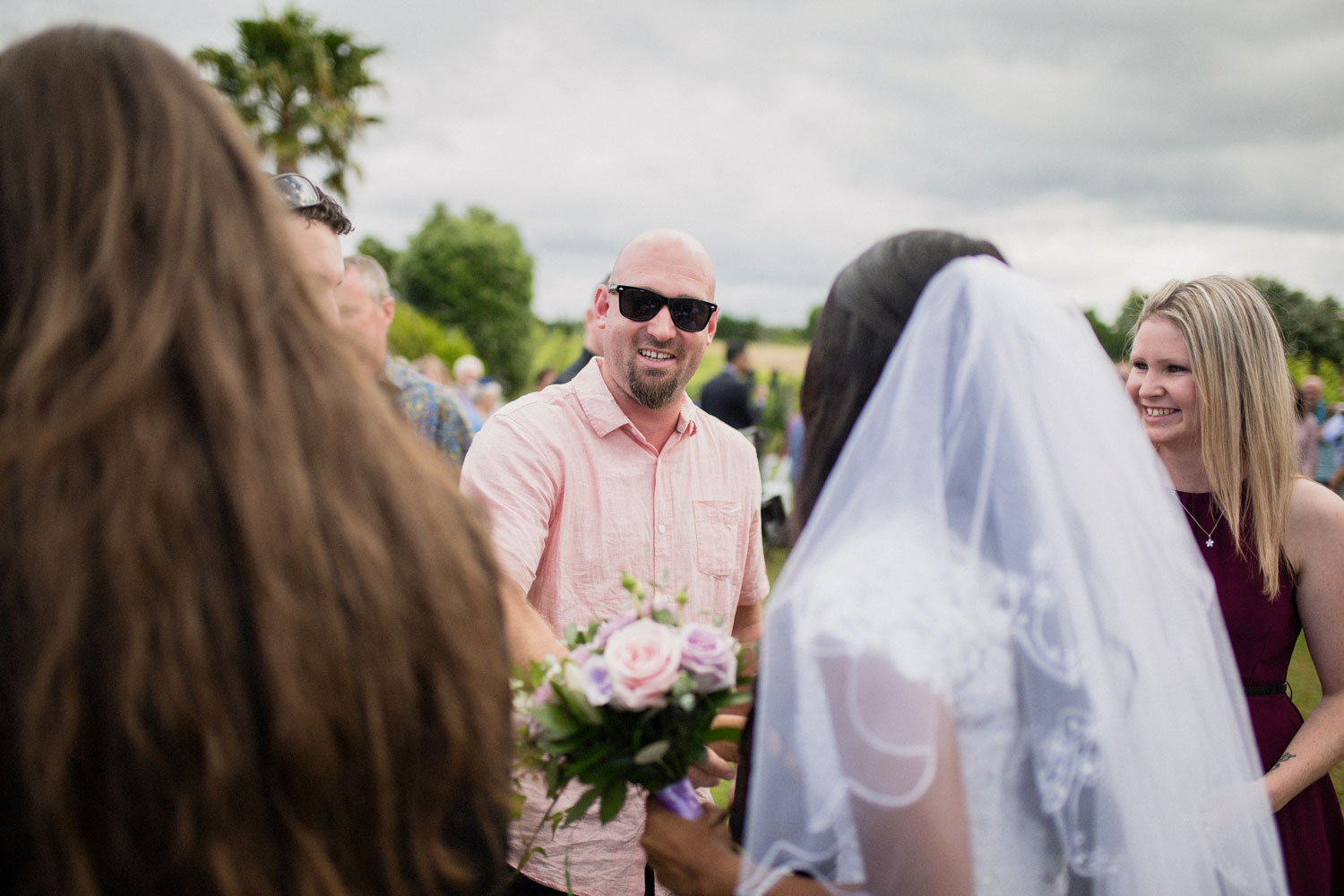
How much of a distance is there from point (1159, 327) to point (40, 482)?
313 centimetres

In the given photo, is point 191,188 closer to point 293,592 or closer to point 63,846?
point 293,592

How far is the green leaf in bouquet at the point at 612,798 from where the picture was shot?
176 centimetres

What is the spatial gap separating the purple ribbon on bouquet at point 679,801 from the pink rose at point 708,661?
241mm

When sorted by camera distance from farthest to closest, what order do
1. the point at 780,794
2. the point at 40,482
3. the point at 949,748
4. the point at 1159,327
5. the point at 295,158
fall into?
the point at 295,158 → the point at 1159,327 → the point at 780,794 → the point at 949,748 → the point at 40,482

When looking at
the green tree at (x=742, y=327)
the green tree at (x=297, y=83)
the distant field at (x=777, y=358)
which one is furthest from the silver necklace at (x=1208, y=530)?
the green tree at (x=742, y=327)

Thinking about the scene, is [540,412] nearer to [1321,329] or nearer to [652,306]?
[652,306]

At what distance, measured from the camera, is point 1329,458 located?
11.0 meters

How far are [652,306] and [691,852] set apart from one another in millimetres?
1874

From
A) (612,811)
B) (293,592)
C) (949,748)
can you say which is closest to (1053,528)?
(949,748)

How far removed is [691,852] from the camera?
1.73m

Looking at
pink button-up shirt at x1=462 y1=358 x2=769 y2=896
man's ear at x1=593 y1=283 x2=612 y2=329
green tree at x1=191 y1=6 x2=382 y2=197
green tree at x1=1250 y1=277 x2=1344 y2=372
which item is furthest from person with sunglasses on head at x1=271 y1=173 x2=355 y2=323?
green tree at x1=191 y1=6 x2=382 y2=197

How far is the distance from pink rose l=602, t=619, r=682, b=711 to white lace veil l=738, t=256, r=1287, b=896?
0.68 ft

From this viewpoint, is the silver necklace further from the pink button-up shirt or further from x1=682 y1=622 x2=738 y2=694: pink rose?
x1=682 y1=622 x2=738 y2=694: pink rose

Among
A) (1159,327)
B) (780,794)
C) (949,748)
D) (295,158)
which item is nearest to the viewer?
(949,748)
